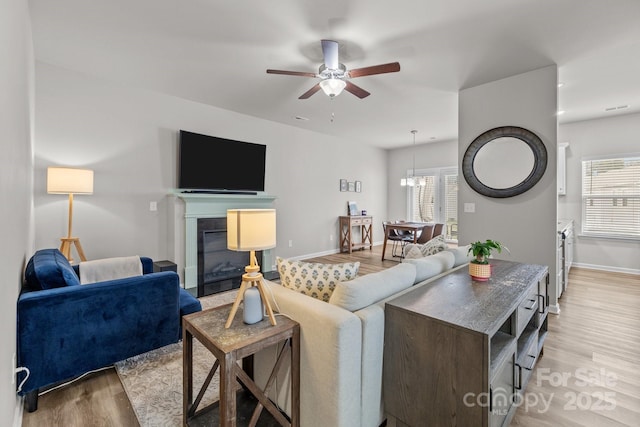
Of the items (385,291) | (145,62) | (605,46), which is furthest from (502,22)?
(145,62)

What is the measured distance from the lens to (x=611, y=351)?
2297mm

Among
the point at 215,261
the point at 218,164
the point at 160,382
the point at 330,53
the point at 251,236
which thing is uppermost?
the point at 330,53

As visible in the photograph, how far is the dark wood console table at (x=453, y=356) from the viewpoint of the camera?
1.21 m

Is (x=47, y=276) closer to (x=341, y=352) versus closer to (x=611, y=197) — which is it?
(x=341, y=352)

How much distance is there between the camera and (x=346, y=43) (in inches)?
102

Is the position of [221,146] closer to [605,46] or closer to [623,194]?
[605,46]

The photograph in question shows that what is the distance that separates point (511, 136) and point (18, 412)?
470 cm

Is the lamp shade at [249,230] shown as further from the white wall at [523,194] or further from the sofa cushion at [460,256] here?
the white wall at [523,194]

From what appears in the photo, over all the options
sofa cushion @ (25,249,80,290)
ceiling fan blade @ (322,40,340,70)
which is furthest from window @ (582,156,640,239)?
sofa cushion @ (25,249,80,290)

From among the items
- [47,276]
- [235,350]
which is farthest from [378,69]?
[47,276]

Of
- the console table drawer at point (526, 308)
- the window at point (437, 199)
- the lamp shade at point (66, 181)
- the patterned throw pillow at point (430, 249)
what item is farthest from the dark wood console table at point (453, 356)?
the window at point (437, 199)

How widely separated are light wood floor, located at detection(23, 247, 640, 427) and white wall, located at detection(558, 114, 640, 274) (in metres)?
2.29

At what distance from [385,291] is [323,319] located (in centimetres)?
44

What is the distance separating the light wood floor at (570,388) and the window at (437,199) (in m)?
4.07
